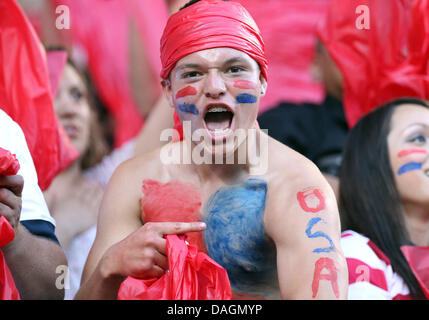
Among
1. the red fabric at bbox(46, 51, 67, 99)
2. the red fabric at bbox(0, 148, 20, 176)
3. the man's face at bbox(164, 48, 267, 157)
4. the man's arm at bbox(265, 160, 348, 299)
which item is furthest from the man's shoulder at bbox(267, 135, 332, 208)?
the red fabric at bbox(46, 51, 67, 99)

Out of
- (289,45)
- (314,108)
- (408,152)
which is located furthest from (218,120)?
(289,45)

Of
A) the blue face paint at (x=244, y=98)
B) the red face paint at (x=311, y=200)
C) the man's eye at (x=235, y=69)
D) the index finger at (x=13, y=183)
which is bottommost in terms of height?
the red face paint at (x=311, y=200)

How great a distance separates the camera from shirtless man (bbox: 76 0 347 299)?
1.86 metres

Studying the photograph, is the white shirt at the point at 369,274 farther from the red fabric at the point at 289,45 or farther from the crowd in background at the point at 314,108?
the red fabric at the point at 289,45

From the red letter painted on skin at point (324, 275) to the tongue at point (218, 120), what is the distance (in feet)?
1.41

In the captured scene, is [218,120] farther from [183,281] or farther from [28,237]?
[28,237]

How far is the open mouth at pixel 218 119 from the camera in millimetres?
1950

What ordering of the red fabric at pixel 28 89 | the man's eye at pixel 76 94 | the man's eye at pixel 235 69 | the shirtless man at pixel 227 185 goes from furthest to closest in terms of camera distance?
the man's eye at pixel 76 94 → the red fabric at pixel 28 89 → the man's eye at pixel 235 69 → the shirtless man at pixel 227 185

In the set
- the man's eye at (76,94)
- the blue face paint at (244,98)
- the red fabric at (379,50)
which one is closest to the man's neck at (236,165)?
the blue face paint at (244,98)

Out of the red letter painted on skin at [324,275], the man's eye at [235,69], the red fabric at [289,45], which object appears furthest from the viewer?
the red fabric at [289,45]

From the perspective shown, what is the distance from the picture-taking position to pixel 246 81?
1.95m

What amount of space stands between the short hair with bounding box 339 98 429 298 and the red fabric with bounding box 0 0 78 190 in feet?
3.17
